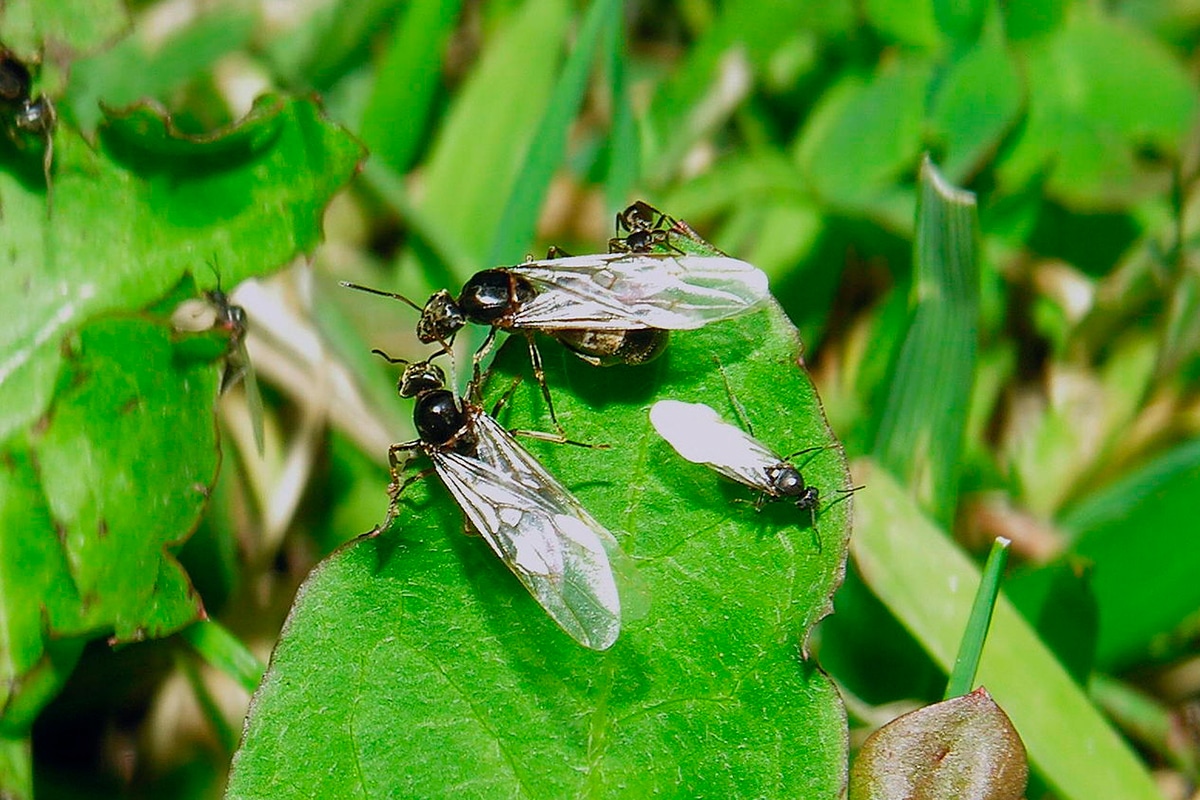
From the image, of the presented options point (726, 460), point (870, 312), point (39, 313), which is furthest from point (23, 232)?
point (870, 312)

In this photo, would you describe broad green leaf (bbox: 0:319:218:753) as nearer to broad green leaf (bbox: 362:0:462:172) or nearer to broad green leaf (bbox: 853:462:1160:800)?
broad green leaf (bbox: 853:462:1160:800)

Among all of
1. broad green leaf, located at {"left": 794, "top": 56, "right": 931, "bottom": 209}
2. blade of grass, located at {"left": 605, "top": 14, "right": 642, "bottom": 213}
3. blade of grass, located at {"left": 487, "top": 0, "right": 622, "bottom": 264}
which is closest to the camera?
blade of grass, located at {"left": 487, "top": 0, "right": 622, "bottom": 264}

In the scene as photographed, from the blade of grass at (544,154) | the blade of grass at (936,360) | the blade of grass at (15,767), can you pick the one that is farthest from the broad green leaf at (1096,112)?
the blade of grass at (15,767)

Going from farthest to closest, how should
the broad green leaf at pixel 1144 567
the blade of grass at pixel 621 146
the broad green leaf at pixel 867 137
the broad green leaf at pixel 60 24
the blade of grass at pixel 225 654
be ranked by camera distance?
the broad green leaf at pixel 867 137 < the blade of grass at pixel 621 146 < the broad green leaf at pixel 1144 567 < the broad green leaf at pixel 60 24 < the blade of grass at pixel 225 654

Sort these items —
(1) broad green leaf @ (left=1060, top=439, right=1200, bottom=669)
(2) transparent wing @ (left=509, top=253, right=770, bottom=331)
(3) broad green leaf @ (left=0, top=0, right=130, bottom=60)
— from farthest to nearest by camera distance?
(1) broad green leaf @ (left=1060, top=439, right=1200, bottom=669)
(3) broad green leaf @ (left=0, top=0, right=130, bottom=60)
(2) transparent wing @ (left=509, top=253, right=770, bottom=331)

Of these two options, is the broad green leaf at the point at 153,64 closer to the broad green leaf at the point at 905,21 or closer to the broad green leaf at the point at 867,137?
the broad green leaf at the point at 867,137

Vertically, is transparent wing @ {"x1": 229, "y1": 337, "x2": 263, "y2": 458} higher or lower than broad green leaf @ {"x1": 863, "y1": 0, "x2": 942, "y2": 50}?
lower

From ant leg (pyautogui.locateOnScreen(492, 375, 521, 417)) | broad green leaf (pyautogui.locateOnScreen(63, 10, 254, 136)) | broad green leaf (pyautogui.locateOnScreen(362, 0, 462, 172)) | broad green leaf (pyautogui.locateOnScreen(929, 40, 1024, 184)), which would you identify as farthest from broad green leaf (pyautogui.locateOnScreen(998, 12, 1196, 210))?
broad green leaf (pyautogui.locateOnScreen(63, 10, 254, 136))

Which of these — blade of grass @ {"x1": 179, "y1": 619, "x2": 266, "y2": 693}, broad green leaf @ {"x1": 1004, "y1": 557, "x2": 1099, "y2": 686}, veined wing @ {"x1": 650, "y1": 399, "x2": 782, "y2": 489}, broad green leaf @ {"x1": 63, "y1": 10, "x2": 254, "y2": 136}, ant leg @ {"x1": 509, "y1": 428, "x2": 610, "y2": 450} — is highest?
veined wing @ {"x1": 650, "y1": 399, "x2": 782, "y2": 489}
